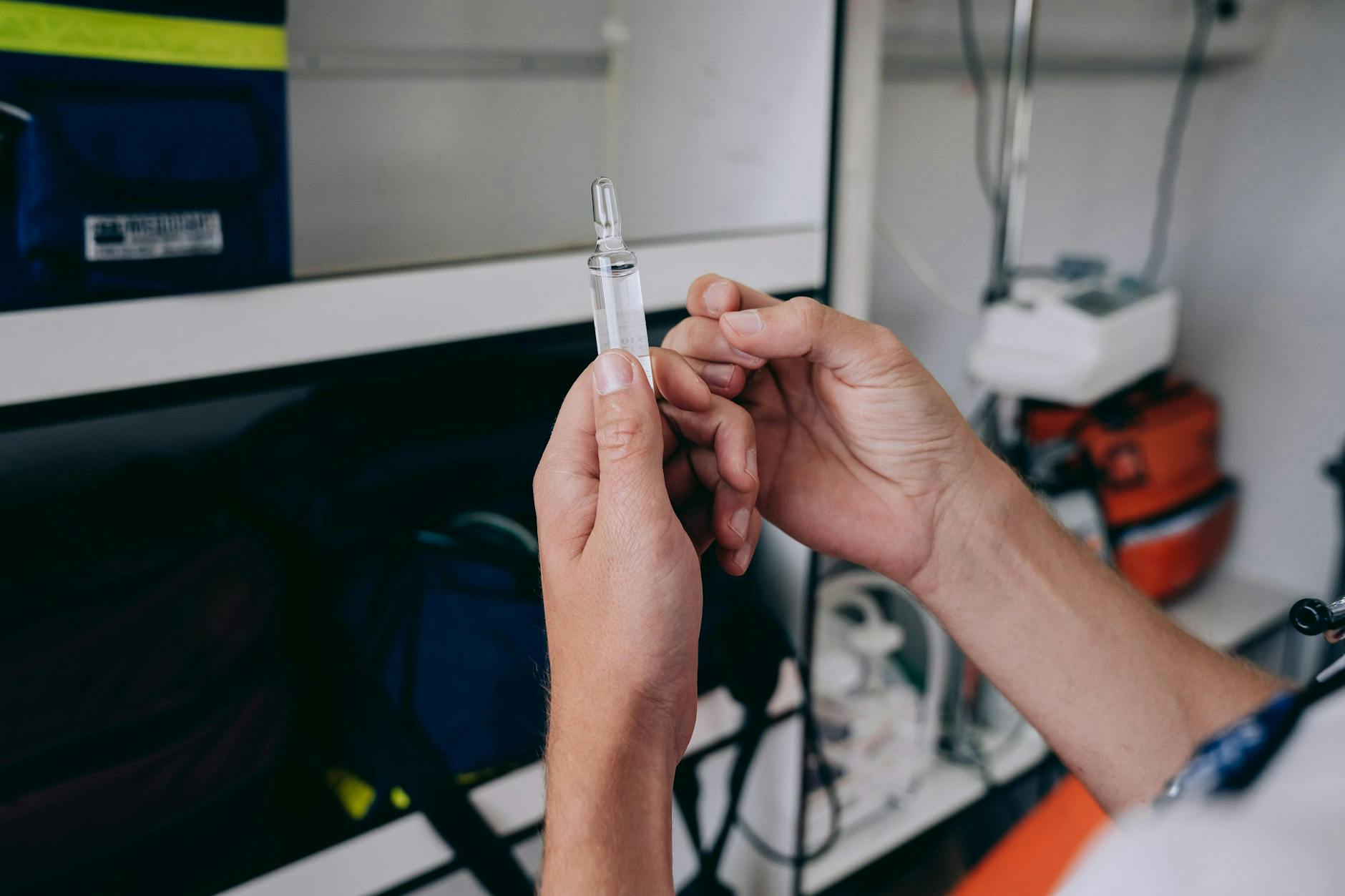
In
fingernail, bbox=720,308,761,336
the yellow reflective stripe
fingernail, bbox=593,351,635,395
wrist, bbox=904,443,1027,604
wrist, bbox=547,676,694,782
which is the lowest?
wrist, bbox=547,676,694,782

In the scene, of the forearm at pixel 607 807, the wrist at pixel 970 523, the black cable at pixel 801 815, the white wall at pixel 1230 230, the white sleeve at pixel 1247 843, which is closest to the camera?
the white sleeve at pixel 1247 843

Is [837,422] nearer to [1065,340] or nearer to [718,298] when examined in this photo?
[718,298]

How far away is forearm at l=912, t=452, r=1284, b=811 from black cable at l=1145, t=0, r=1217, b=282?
1656 millimetres

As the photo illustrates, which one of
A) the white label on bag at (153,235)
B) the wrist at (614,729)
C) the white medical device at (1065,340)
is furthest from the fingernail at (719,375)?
the white medical device at (1065,340)

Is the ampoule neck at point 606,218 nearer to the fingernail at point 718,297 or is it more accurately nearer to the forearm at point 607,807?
the fingernail at point 718,297

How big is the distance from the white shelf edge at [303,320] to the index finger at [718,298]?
0.63 feet

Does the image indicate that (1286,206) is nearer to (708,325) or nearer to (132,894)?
(708,325)

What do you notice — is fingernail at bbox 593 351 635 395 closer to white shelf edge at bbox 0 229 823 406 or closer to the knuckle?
the knuckle

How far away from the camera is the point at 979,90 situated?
1.65 metres

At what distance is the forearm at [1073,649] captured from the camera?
2.24 ft

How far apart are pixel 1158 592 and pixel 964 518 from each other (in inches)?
53.2

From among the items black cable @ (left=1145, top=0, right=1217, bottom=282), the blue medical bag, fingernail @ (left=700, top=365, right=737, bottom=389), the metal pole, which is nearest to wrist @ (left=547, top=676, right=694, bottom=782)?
A: fingernail @ (left=700, top=365, right=737, bottom=389)

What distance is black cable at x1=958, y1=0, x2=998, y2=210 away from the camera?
61.3 inches

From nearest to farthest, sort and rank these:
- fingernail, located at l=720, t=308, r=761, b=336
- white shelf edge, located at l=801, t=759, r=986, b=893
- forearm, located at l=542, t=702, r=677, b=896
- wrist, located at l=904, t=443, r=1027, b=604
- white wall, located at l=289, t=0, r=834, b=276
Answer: forearm, located at l=542, t=702, r=677, b=896
fingernail, located at l=720, t=308, r=761, b=336
wrist, located at l=904, t=443, r=1027, b=604
white wall, located at l=289, t=0, r=834, b=276
white shelf edge, located at l=801, t=759, r=986, b=893
